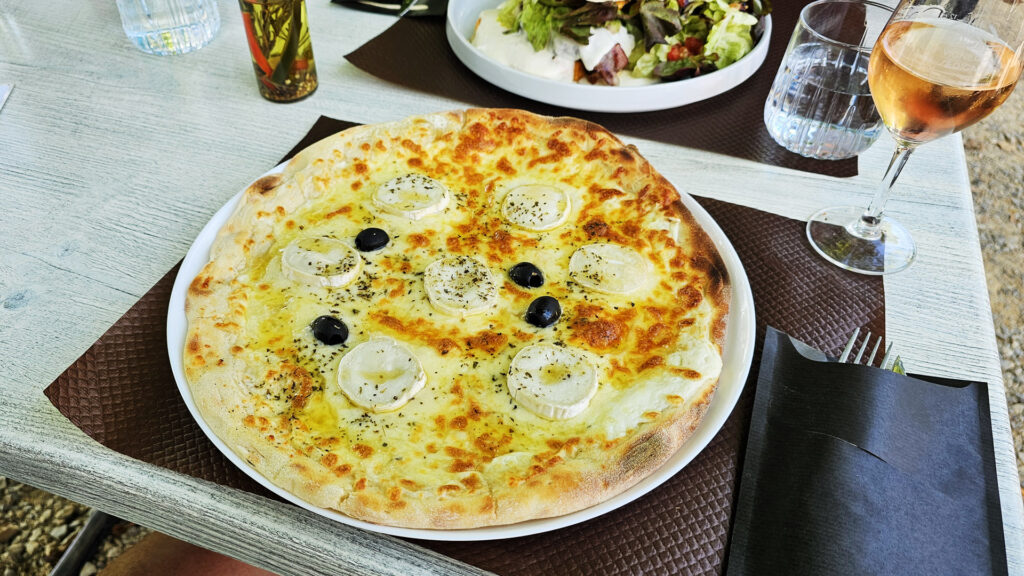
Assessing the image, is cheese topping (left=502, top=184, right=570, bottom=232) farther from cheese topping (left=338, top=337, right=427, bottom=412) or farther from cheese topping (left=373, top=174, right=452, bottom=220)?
cheese topping (left=338, top=337, right=427, bottom=412)

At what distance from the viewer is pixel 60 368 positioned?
1.48 meters

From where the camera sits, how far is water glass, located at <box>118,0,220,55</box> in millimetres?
Answer: 2418

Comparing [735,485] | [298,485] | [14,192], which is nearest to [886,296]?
[735,485]

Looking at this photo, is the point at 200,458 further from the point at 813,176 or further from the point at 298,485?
the point at 813,176

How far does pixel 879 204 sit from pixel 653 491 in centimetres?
95

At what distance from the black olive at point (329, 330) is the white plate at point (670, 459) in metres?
0.25

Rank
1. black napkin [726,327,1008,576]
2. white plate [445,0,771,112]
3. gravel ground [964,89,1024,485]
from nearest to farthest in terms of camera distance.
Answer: black napkin [726,327,1008,576] → white plate [445,0,771,112] → gravel ground [964,89,1024,485]

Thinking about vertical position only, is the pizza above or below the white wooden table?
above

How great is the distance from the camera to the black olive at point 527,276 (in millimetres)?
1593

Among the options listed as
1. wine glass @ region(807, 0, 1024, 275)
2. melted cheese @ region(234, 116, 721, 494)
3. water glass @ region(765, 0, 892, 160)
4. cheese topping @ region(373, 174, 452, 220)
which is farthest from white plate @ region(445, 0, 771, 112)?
wine glass @ region(807, 0, 1024, 275)

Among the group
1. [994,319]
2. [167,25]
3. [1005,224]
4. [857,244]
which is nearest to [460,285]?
[857,244]

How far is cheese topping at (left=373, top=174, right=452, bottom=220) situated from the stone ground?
1.63 meters

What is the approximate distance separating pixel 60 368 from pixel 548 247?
1.02 m

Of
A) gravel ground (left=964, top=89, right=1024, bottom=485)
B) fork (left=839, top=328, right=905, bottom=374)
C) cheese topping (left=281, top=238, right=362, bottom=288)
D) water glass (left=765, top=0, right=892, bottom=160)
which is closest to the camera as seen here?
fork (left=839, top=328, right=905, bottom=374)
